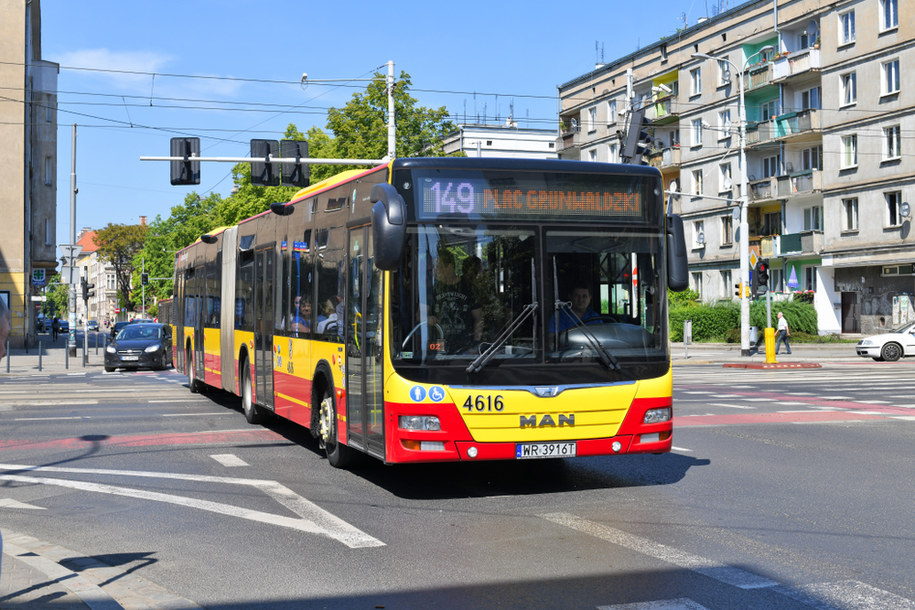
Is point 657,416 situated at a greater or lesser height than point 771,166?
lesser

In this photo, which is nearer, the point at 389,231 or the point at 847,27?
the point at 389,231

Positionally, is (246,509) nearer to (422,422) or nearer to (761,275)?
(422,422)

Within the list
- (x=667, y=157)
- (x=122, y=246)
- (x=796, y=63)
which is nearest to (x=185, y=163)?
(x=796, y=63)

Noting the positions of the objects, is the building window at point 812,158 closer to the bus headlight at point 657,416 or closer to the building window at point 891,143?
the building window at point 891,143

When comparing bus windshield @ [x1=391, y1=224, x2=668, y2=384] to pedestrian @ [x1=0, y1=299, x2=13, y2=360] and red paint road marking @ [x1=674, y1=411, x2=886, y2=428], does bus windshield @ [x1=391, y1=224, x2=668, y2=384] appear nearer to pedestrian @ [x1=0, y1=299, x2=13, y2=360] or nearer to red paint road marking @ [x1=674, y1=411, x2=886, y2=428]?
pedestrian @ [x1=0, y1=299, x2=13, y2=360]

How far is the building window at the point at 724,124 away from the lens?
53438mm

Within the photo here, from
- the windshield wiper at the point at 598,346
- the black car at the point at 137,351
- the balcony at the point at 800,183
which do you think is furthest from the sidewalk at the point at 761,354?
the windshield wiper at the point at 598,346

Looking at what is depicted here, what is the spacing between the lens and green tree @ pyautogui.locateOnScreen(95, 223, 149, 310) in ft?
373

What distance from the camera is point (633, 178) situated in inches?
365

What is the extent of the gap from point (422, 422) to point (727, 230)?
47.9m

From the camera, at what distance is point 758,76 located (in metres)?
51.1

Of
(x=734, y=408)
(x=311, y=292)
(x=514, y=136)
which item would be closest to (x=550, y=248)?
(x=311, y=292)

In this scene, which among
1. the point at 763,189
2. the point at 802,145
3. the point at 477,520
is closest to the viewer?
the point at 477,520

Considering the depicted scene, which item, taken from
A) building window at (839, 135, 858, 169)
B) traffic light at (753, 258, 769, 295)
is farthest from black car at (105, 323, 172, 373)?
building window at (839, 135, 858, 169)
